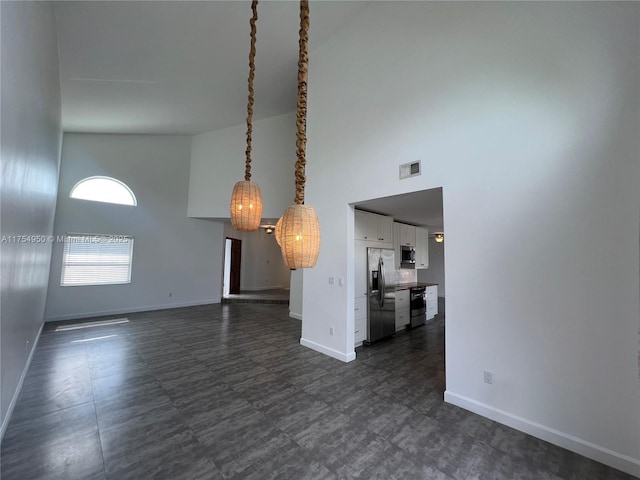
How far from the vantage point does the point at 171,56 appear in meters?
4.02

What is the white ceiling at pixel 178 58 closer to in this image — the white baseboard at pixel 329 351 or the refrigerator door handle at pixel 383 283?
the refrigerator door handle at pixel 383 283

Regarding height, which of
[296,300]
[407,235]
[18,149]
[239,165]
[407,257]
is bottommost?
[296,300]

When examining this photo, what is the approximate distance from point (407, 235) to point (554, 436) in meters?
3.89

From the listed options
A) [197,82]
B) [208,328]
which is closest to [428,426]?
[208,328]

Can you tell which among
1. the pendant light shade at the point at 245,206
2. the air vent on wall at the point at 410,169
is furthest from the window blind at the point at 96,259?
the air vent on wall at the point at 410,169

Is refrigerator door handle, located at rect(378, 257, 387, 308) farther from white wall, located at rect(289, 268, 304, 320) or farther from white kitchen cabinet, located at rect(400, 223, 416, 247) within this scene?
white wall, located at rect(289, 268, 304, 320)

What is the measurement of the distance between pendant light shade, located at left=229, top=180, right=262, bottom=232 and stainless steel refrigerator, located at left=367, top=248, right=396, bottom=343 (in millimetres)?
2905

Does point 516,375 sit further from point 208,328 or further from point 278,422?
point 208,328

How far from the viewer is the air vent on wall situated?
3002 millimetres

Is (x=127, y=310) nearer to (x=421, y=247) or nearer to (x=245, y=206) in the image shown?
(x=245, y=206)

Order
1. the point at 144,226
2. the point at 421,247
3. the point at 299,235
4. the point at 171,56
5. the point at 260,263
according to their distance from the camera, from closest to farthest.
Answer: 1. the point at 299,235
2. the point at 171,56
3. the point at 421,247
4. the point at 144,226
5. the point at 260,263

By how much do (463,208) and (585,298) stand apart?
1160 mm

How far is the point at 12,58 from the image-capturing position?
1.65 meters

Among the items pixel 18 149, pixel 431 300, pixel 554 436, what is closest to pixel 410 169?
pixel 554 436
